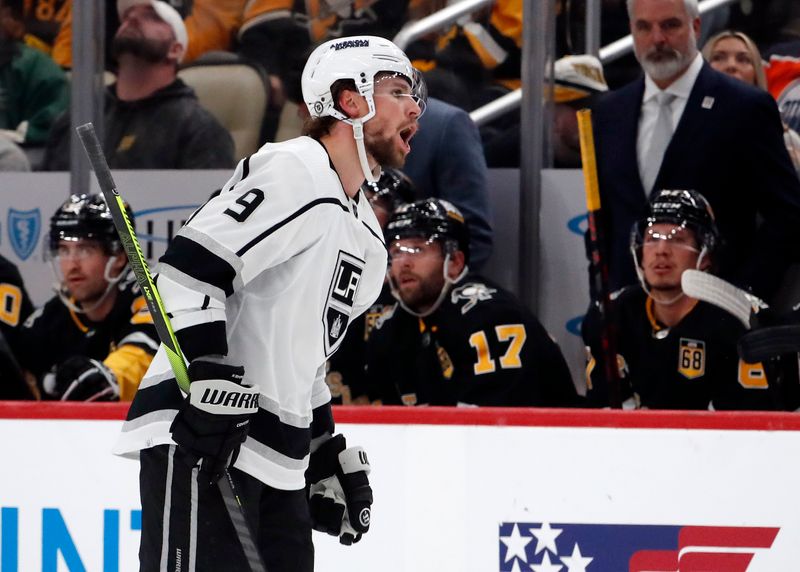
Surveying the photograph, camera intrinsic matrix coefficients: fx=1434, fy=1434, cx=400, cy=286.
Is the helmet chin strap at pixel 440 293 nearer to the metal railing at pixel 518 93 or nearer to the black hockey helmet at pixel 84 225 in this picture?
the metal railing at pixel 518 93

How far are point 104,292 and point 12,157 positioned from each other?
28.2 inches

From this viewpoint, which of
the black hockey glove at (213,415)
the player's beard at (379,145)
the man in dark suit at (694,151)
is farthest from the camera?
the man in dark suit at (694,151)

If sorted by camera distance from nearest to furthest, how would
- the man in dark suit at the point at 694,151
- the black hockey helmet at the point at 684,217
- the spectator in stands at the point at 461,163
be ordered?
the black hockey helmet at the point at 684,217
the man in dark suit at the point at 694,151
the spectator in stands at the point at 461,163

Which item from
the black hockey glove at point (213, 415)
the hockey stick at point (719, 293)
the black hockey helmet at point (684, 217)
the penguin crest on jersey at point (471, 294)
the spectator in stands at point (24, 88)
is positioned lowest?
the black hockey glove at point (213, 415)

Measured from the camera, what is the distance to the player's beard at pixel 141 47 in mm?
4434

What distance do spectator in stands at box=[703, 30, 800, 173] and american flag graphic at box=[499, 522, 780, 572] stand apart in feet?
4.83

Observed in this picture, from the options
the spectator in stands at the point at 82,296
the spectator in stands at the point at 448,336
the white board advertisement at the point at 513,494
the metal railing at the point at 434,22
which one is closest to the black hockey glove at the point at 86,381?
the spectator in stands at the point at 82,296

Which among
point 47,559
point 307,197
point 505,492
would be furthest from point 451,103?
point 307,197

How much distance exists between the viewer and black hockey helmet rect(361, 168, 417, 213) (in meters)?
4.04

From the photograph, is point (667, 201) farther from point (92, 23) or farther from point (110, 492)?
point (92, 23)

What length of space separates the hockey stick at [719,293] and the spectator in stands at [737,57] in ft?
2.17

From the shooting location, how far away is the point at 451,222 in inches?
151

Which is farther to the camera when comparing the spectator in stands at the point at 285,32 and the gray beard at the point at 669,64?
the spectator in stands at the point at 285,32

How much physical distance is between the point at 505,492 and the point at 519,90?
160 cm
